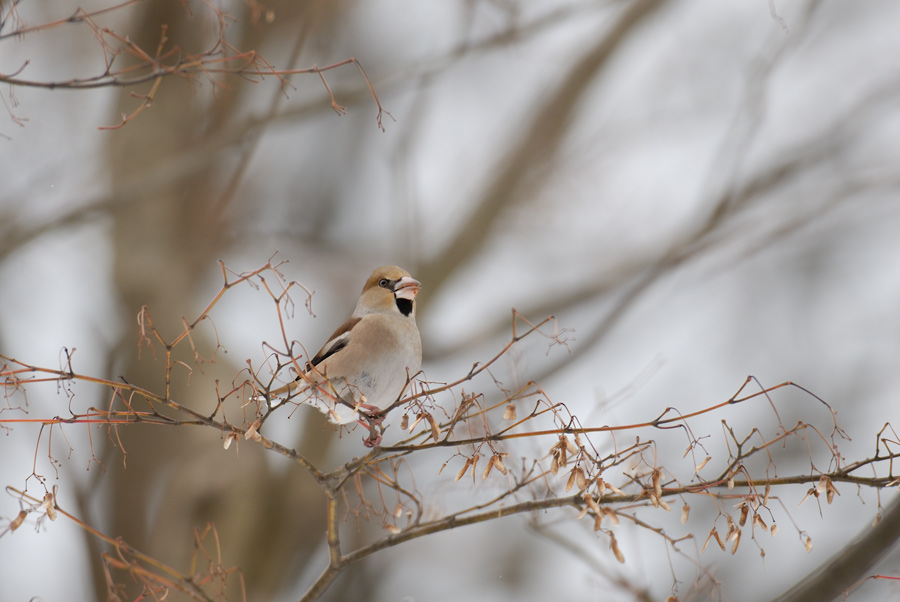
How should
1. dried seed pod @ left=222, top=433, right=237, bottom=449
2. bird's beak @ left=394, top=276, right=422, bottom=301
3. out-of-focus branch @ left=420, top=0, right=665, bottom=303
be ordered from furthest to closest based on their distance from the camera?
out-of-focus branch @ left=420, top=0, right=665, bottom=303 → bird's beak @ left=394, top=276, right=422, bottom=301 → dried seed pod @ left=222, top=433, right=237, bottom=449

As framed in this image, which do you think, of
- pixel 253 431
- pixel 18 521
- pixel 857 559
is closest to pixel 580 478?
pixel 253 431

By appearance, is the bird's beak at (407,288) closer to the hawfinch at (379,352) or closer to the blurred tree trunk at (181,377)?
the hawfinch at (379,352)

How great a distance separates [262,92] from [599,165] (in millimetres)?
3669

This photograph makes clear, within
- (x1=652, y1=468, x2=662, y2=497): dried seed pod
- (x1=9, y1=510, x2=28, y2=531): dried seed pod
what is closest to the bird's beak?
(x1=652, y1=468, x2=662, y2=497): dried seed pod

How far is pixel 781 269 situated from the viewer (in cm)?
1030

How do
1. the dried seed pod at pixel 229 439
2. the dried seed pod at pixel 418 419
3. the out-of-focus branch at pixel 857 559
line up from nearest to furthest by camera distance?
the dried seed pod at pixel 229 439, the dried seed pod at pixel 418 419, the out-of-focus branch at pixel 857 559

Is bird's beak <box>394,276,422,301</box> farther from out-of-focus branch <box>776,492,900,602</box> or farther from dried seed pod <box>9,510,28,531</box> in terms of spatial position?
out-of-focus branch <box>776,492,900,602</box>

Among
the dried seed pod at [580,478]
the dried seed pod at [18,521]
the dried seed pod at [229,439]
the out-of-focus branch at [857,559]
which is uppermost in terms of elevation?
the dried seed pod at [18,521]

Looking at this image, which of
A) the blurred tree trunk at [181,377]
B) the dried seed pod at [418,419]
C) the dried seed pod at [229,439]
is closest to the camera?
the dried seed pod at [229,439]

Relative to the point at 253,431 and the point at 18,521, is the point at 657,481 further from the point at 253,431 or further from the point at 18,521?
the point at 18,521

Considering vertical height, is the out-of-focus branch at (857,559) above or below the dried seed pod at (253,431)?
below

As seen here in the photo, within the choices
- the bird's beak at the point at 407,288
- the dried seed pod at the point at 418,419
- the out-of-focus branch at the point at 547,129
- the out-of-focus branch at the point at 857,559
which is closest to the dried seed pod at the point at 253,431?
the dried seed pod at the point at 418,419

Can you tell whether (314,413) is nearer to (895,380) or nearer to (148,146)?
(148,146)

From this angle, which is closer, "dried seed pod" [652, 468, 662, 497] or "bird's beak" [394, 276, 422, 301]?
"dried seed pod" [652, 468, 662, 497]
